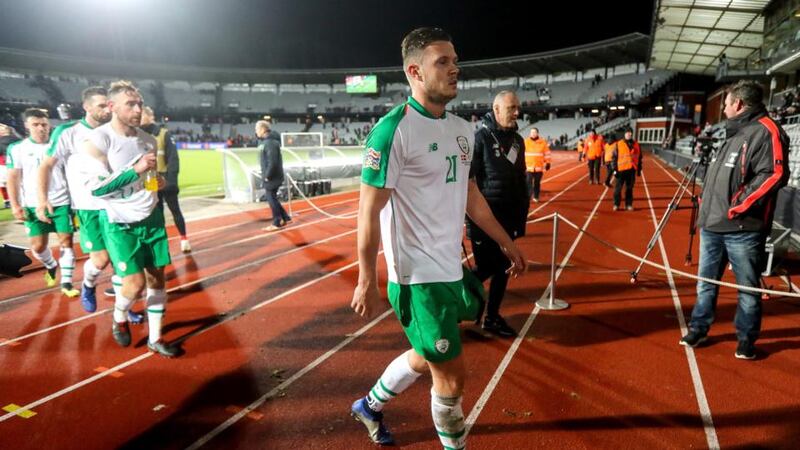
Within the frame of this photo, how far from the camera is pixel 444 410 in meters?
2.02

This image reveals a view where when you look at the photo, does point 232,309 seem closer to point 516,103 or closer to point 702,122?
point 516,103

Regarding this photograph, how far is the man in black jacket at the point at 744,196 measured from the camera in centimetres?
317

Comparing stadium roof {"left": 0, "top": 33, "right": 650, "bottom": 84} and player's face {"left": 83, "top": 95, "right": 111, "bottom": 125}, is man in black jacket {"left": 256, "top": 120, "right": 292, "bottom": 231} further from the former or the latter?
stadium roof {"left": 0, "top": 33, "right": 650, "bottom": 84}

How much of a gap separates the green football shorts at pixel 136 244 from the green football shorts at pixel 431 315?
2617mm

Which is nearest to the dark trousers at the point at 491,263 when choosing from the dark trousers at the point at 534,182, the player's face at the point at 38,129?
the player's face at the point at 38,129

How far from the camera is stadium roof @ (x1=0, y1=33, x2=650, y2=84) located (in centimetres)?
4556

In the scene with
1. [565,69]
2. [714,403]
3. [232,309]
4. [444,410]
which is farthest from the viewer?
[565,69]

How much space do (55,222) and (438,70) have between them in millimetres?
5848

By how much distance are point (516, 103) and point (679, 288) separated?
3.44 metres

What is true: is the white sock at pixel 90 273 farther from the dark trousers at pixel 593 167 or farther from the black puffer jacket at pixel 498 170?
the dark trousers at pixel 593 167

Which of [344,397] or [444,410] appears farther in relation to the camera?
[344,397]

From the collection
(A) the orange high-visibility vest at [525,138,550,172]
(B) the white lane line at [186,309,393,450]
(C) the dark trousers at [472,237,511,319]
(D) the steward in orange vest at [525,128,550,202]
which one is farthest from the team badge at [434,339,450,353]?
(A) the orange high-visibility vest at [525,138,550,172]

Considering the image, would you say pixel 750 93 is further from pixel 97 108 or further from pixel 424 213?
pixel 97 108

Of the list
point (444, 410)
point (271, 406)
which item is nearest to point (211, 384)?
point (271, 406)
